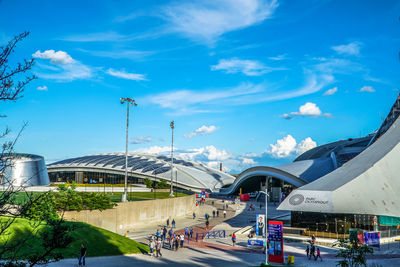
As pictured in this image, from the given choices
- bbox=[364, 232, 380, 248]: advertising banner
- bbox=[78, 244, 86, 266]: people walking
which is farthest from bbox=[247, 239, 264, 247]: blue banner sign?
bbox=[78, 244, 86, 266]: people walking

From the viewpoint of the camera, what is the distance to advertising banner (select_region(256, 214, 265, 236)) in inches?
1293

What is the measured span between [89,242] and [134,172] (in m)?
67.9

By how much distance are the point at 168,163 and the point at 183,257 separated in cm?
7402

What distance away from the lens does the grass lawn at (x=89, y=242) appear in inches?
930

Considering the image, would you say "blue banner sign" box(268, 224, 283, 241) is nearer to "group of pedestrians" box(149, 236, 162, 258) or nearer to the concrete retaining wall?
"group of pedestrians" box(149, 236, 162, 258)

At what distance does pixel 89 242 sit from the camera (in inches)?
1032

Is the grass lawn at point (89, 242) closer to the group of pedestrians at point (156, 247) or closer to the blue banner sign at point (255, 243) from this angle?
the group of pedestrians at point (156, 247)

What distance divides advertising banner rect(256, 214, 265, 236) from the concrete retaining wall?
14812mm

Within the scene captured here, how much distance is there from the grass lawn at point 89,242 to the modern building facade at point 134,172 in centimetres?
5922

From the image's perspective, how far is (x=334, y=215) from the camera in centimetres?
3625

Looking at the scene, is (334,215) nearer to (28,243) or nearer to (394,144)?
(394,144)

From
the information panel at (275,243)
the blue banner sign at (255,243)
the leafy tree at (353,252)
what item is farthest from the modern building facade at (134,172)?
the leafy tree at (353,252)

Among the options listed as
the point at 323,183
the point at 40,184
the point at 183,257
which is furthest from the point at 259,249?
the point at 40,184

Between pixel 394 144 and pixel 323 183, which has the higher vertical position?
pixel 394 144
